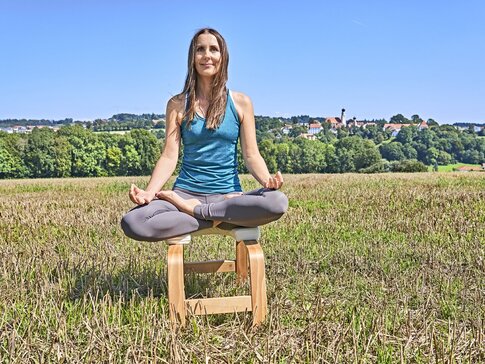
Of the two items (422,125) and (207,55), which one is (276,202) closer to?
(207,55)

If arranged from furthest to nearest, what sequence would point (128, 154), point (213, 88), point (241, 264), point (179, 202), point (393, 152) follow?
point (393, 152)
point (128, 154)
point (241, 264)
point (213, 88)
point (179, 202)

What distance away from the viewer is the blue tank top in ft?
12.4

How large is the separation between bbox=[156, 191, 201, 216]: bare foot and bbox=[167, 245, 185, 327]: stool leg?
37cm

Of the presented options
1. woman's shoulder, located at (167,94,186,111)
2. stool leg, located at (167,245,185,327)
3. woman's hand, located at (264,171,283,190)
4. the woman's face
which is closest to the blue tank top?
woman's shoulder, located at (167,94,186,111)

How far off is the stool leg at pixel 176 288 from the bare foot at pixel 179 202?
372 mm

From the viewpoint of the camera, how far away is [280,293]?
3.94m

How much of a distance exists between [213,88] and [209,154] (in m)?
0.51

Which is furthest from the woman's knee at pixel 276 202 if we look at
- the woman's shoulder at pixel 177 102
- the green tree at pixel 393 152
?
the green tree at pixel 393 152

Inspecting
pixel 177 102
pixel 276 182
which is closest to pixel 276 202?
pixel 276 182

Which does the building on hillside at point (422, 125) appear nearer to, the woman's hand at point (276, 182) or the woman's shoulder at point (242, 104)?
the woman's shoulder at point (242, 104)

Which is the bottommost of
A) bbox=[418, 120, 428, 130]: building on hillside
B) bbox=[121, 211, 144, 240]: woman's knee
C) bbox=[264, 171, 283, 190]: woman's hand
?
bbox=[121, 211, 144, 240]: woman's knee

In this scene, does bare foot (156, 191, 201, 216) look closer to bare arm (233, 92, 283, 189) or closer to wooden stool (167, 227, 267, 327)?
wooden stool (167, 227, 267, 327)

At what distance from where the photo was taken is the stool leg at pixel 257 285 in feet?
10.6

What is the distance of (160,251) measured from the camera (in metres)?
5.57
